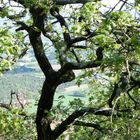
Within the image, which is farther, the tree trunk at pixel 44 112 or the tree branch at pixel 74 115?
the tree trunk at pixel 44 112

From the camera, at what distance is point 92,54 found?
17.2 metres

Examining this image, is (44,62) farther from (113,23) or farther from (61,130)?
(113,23)

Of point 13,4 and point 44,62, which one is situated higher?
point 13,4

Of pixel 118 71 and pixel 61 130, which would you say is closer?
pixel 118 71

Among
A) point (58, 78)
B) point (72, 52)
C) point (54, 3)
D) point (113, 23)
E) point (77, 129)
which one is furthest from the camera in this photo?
point (77, 129)

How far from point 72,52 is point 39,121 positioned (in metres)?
3.58

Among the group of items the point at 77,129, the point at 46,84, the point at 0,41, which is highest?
the point at 0,41

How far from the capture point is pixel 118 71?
975cm

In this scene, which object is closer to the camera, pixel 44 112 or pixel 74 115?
pixel 74 115

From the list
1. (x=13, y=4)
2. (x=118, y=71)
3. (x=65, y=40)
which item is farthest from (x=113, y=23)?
(x=65, y=40)

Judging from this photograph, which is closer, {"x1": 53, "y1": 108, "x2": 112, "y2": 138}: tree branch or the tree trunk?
{"x1": 53, "y1": 108, "x2": 112, "y2": 138}: tree branch

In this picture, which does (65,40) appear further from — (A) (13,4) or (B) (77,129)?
(B) (77,129)

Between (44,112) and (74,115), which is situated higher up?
(74,115)

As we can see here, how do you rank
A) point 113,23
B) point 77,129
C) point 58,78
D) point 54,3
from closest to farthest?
point 113,23 < point 54,3 < point 58,78 < point 77,129
